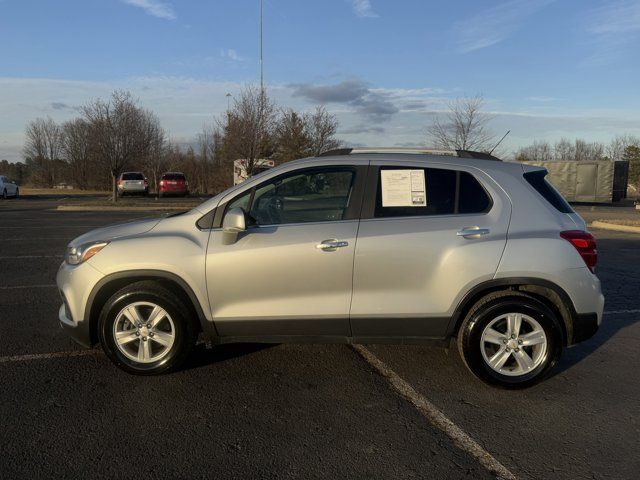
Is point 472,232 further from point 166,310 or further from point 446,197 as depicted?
point 166,310

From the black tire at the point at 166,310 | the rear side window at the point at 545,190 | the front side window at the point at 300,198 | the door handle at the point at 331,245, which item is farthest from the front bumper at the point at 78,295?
the rear side window at the point at 545,190

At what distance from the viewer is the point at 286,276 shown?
3877mm

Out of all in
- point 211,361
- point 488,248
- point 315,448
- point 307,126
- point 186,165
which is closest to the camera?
point 315,448

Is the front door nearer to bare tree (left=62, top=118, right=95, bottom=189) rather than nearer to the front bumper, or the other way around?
the front bumper

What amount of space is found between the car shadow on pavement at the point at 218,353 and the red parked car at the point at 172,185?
2886 centimetres

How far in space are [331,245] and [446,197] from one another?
1.03 metres

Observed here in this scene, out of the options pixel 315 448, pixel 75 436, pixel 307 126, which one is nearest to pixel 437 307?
pixel 315 448

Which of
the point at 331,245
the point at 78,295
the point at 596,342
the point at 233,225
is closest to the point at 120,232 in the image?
the point at 78,295

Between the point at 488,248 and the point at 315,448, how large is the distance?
198cm

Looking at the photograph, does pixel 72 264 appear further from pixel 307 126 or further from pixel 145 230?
pixel 307 126

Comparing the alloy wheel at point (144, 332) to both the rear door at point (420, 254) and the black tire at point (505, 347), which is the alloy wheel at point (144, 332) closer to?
the rear door at point (420, 254)

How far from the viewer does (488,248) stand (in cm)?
387

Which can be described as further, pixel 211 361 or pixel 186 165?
pixel 186 165

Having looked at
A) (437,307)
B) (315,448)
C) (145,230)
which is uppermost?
(145,230)
